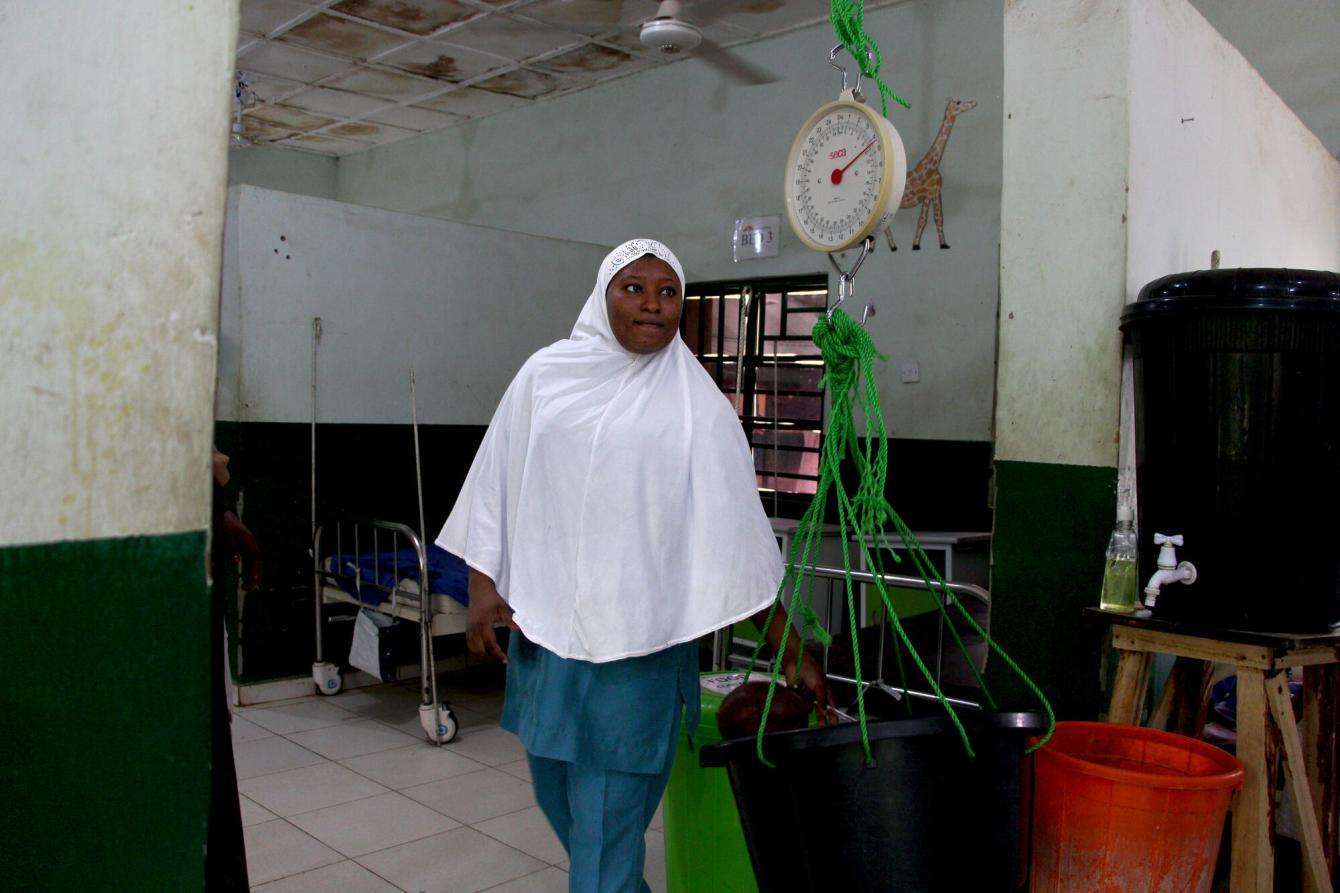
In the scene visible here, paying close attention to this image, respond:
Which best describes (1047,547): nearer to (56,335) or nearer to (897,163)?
(897,163)

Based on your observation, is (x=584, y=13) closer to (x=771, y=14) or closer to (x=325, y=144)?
(x=771, y=14)

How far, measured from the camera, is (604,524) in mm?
1958

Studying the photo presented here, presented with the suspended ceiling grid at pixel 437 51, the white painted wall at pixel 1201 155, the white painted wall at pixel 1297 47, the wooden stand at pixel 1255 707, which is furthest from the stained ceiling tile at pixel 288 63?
the wooden stand at pixel 1255 707

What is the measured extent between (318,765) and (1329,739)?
10.1ft

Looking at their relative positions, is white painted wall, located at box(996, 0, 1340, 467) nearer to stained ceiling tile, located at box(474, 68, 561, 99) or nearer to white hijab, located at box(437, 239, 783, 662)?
white hijab, located at box(437, 239, 783, 662)

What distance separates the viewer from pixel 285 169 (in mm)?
9141

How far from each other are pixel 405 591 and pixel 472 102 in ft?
15.0

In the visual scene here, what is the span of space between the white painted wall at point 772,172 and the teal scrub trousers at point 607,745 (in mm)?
3306

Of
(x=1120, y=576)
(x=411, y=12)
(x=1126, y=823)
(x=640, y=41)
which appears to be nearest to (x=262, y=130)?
(x=411, y=12)

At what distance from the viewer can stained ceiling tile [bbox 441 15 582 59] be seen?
586 centimetres

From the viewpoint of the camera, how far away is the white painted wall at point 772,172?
4867mm

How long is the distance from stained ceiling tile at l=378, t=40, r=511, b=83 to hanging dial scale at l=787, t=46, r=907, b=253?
4.95 m

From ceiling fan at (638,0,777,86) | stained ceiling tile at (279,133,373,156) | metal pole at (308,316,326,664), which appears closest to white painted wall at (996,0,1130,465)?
ceiling fan at (638,0,777,86)

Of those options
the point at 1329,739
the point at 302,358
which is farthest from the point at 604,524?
the point at 302,358
